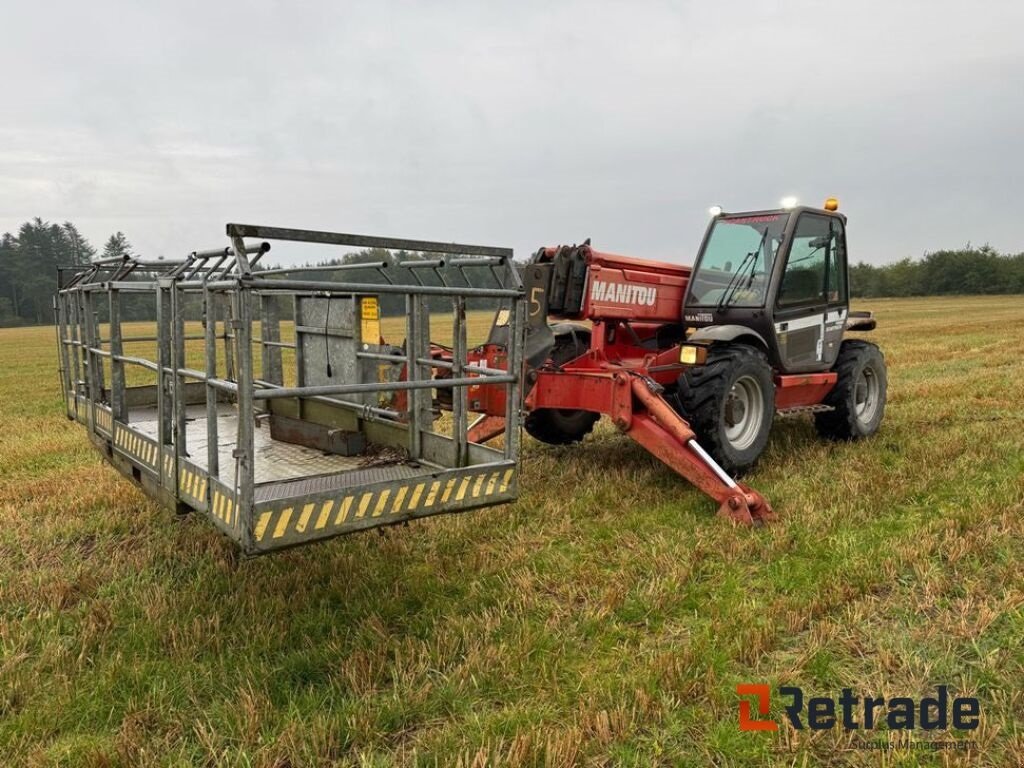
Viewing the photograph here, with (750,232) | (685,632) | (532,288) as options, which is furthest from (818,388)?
(685,632)

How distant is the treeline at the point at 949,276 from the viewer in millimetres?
68938

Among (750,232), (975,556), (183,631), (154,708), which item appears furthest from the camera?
(750,232)

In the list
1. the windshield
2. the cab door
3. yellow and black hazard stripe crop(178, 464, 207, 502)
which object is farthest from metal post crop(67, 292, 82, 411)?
the cab door

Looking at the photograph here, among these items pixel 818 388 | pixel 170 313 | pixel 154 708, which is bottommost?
pixel 154 708

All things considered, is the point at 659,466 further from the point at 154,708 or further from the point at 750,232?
the point at 154,708

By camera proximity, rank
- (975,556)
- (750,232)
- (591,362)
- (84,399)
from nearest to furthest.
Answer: (975,556)
(84,399)
(591,362)
(750,232)

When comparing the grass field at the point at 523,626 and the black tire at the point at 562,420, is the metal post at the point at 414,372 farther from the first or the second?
the black tire at the point at 562,420

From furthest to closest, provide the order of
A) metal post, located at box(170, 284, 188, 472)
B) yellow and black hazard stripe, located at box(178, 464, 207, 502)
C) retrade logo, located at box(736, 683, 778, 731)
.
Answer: metal post, located at box(170, 284, 188, 472)
yellow and black hazard stripe, located at box(178, 464, 207, 502)
retrade logo, located at box(736, 683, 778, 731)

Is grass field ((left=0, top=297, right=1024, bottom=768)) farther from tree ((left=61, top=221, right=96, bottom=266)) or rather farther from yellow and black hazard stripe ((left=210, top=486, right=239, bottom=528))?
tree ((left=61, top=221, right=96, bottom=266))

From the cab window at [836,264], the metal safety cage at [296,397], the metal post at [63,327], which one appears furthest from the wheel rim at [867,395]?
the metal post at [63,327]

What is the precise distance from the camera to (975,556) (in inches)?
164

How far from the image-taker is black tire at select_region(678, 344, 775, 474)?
5.85m

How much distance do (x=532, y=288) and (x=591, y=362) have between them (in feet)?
2.67

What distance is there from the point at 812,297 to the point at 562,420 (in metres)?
2.63
